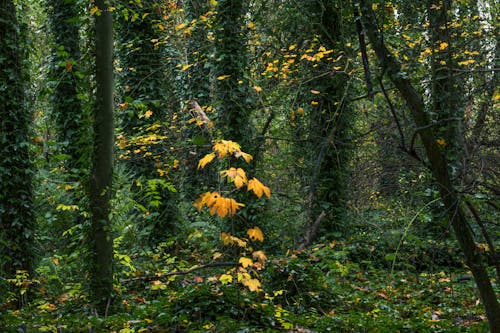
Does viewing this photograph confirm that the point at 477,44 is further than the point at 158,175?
No

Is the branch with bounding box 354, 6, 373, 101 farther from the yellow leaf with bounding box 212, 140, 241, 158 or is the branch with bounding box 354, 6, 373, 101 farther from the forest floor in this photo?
the forest floor

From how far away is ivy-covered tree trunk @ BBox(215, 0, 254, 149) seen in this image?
8.96 metres

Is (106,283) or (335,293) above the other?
(106,283)

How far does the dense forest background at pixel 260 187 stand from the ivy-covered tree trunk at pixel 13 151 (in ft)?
0.08

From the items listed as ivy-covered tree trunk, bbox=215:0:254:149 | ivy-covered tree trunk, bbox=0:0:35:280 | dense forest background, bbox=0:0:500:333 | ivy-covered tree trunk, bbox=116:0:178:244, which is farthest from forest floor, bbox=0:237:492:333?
ivy-covered tree trunk, bbox=215:0:254:149

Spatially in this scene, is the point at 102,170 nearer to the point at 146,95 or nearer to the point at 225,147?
the point at 225,147

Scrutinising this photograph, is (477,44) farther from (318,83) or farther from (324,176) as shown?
(324,176)

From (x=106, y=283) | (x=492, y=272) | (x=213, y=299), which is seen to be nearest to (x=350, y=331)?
(x=213, y=299)

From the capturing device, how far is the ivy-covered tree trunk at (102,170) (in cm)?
530

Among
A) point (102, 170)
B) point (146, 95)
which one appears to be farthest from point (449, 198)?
point (146, 95)

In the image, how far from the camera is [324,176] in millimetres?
9992

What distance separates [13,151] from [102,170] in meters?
2.64

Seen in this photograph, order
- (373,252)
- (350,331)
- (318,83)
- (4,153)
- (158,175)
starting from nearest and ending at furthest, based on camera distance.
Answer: (350,331)
(4,153)
(373,252)
(318,83)
(158,175)

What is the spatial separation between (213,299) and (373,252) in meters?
5.04
